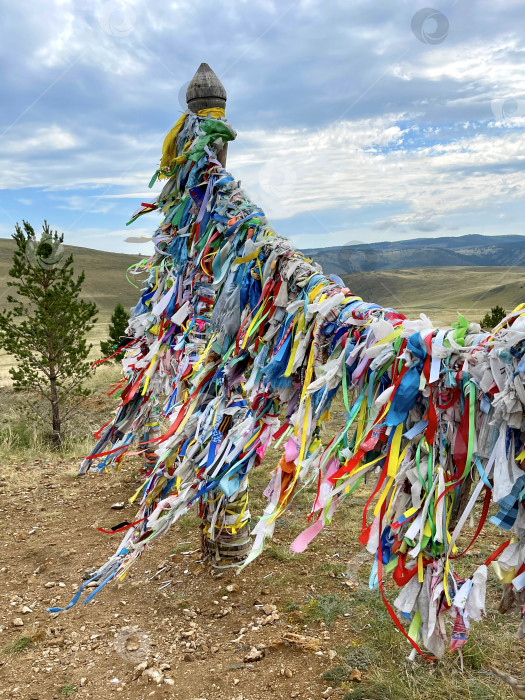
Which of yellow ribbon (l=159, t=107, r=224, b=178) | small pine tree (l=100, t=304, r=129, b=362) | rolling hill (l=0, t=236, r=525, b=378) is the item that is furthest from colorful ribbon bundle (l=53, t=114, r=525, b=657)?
rolling hill (l=0, t=236, r=525, b=378)

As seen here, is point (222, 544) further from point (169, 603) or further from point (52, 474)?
point (52, 474)

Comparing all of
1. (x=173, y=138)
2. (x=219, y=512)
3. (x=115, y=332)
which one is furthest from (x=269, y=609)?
(x=115, y=332)

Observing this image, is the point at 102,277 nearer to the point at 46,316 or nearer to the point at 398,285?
the point at 398,285

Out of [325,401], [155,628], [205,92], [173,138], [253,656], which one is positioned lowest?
[155,628]

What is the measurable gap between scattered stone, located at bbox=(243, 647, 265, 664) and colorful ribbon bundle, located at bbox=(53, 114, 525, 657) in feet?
3.07

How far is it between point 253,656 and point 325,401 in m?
1.87

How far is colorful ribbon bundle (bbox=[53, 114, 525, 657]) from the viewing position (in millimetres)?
1787

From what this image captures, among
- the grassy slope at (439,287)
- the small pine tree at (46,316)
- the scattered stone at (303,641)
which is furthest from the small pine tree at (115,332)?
the grassy slope at (439,287)

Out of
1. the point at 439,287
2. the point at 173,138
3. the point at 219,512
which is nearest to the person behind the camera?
the point at 173,138

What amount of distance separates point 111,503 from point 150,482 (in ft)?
9.38

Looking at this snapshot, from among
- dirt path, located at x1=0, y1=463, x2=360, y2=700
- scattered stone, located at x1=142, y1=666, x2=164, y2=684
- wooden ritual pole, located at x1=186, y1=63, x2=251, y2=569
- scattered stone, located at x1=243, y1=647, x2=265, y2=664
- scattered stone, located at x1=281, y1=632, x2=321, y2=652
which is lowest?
dirt path, located at x1=0, y1=463, x2=360, y2=700

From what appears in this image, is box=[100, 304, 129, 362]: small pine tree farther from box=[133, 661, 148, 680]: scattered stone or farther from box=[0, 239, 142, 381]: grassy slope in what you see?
box=[0, 239, 142, 381]: grassy slope

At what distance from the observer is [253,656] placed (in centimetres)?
328

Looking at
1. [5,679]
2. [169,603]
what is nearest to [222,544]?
[169,603]
